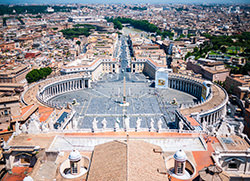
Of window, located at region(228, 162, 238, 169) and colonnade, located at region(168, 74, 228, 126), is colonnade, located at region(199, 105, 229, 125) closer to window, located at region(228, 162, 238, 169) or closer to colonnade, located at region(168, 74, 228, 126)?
colonnade, located at region(168, 74, 228, 126)

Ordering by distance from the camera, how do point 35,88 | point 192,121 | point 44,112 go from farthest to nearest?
point 35,88 → point 44,112 → point 192,121

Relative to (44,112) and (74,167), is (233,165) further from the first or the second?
(44,112)

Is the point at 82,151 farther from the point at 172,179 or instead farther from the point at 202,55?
the point at 202,55

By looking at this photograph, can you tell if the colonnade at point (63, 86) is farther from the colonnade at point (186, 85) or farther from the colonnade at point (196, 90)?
the colonnade at point (196, 90)

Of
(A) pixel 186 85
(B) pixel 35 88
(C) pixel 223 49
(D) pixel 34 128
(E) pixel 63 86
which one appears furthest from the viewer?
(C) pixel 223 49

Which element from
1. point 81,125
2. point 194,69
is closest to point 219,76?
point 194,69

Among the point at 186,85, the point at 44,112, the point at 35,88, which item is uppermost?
the point at 44,112

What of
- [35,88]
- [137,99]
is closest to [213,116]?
[137,99]

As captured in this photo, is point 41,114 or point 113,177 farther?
point 41,114
